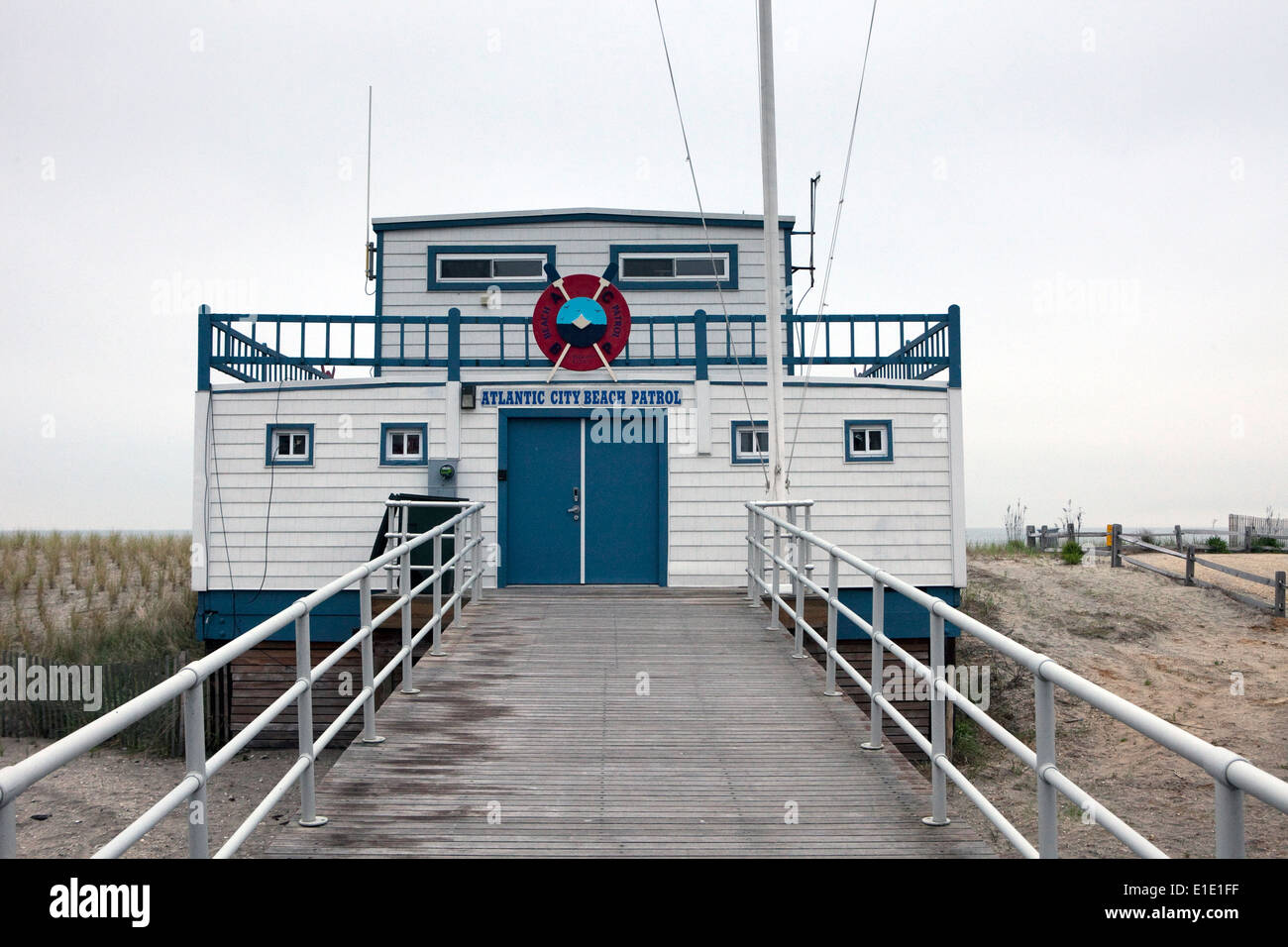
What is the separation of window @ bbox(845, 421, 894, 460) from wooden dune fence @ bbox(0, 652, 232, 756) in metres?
9.23

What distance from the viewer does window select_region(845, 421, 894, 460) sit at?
14.3 m

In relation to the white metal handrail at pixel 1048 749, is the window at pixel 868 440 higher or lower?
higher

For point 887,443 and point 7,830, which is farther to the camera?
point 887,443

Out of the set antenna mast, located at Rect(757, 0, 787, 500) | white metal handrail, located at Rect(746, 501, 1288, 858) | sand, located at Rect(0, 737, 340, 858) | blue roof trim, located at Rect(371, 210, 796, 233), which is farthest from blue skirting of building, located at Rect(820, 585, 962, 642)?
sand, located at Rect(0, 737, 340, 858)

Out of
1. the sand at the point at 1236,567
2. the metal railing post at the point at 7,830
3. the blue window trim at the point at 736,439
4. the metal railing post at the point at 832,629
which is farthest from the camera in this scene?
the sand at the point at 1236,567

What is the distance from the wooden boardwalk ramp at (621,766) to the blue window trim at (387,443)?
460cm

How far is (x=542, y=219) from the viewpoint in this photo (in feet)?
57.5

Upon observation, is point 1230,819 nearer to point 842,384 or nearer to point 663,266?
point 842,384

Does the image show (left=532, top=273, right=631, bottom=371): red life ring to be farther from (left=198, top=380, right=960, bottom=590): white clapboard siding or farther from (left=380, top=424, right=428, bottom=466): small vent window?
(left=380, top=424, right=428, bottom=466): small vent window

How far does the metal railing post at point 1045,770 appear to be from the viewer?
4090 mm

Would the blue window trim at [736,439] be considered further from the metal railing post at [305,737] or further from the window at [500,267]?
the metal railing post at [305,737]

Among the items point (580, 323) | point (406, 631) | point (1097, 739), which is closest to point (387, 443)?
point (580, 323)

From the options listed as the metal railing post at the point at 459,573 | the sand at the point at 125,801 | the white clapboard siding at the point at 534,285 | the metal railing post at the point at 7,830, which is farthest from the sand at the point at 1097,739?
the metal railing post at the point at 7,830

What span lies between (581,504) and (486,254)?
5.41m
